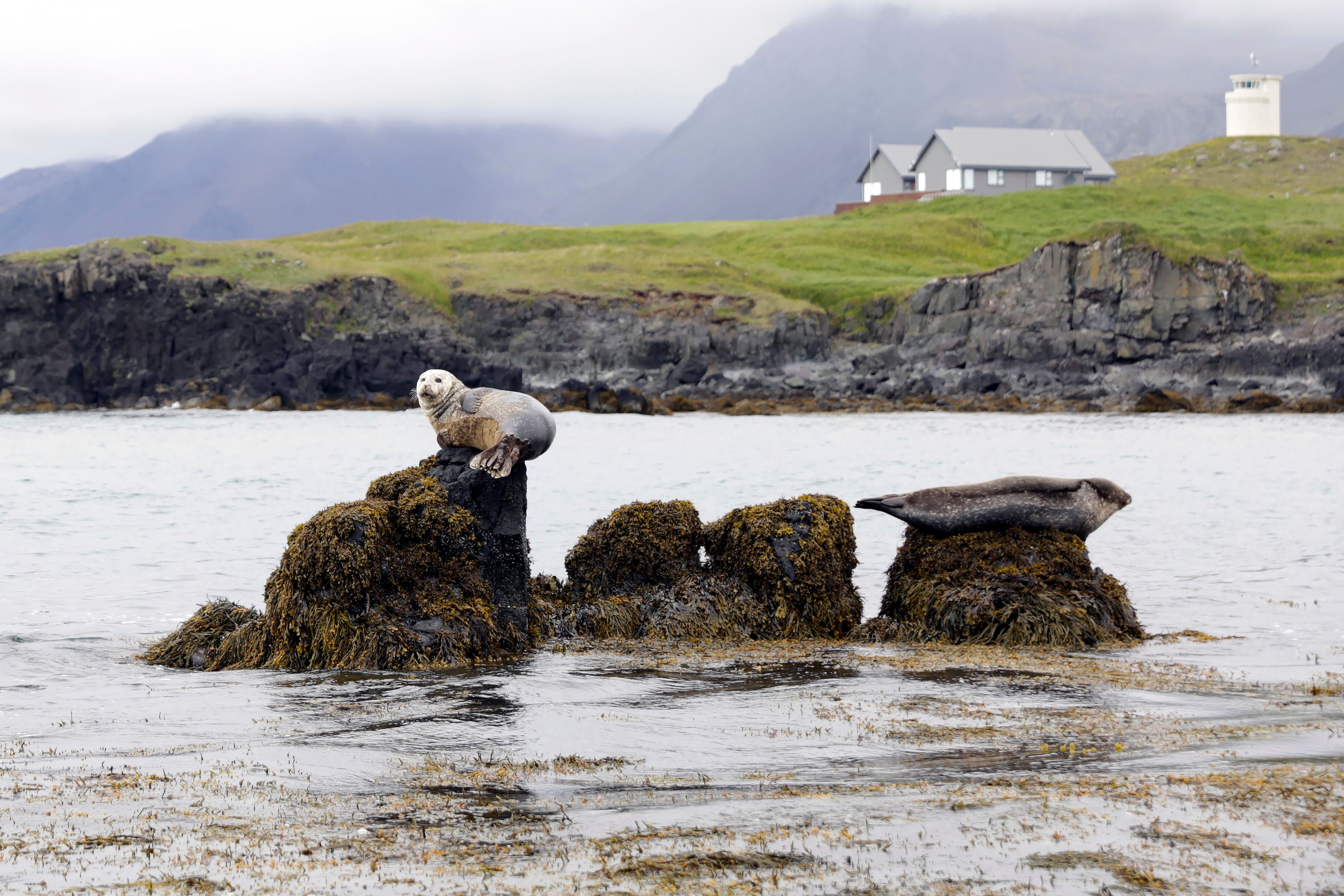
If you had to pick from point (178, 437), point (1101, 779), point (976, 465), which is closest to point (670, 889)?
point (1101, 779)

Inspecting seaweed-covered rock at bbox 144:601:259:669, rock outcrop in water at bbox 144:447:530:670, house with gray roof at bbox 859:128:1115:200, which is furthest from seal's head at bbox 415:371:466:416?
house with gray roof at bbox 859:128:1115:200

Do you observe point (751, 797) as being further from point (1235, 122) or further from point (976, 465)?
point (1235, 122)

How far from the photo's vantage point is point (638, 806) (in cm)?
534

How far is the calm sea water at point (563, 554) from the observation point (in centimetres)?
696

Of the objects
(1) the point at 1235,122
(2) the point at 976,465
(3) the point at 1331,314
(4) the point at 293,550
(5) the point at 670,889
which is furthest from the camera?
(1) the point at 1235,122

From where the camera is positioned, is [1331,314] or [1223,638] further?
[1331,314]

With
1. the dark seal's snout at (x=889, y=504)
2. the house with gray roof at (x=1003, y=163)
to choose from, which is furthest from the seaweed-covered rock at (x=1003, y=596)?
the house with gray roof at (x=1003, y=163)

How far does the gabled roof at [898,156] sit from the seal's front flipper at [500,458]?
110 meters

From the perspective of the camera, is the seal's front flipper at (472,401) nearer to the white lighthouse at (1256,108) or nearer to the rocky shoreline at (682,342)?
the rocky shoreline at (682,342)

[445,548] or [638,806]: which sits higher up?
[445,548]

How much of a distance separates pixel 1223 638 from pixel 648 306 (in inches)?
2438

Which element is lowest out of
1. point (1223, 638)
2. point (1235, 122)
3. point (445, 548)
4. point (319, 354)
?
point (1223, 638)

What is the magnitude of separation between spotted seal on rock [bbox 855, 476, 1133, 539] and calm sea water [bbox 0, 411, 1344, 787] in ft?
4.40

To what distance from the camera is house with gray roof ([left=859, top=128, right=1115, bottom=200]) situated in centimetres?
10706
